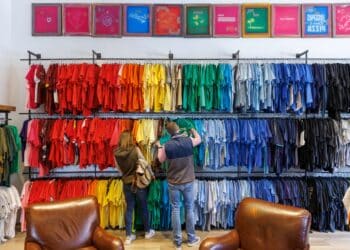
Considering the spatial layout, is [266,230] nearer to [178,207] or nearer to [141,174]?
[178,207]

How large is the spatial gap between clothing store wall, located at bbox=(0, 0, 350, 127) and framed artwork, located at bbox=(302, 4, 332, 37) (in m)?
0.13

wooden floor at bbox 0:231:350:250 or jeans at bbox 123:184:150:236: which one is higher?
jeans at bbox 123:184:150:236

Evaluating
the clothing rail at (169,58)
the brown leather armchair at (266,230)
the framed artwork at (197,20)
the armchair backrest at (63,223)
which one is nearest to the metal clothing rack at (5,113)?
the clothing rail at (169,58)

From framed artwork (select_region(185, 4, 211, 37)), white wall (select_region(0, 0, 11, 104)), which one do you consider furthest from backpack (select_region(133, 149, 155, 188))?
white wall (select_region(0, 0, 11, 104))

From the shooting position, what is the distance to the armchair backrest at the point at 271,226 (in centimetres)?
261

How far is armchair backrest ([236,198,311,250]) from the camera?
2.61 meters

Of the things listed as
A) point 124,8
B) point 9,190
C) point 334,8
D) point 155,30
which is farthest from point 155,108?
point 334,8

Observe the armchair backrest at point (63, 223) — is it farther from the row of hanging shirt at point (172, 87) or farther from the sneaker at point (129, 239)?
the row of hanging shirt at point (172, 87)

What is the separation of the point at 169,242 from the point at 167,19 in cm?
354

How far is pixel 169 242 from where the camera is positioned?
4.24 metres

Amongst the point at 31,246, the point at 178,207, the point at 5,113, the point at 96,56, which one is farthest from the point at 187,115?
the point at 31,246

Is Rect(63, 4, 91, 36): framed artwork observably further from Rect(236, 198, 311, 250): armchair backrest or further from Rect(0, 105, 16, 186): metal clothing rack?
Rect(236, 198, 311, 250): armchair backrest

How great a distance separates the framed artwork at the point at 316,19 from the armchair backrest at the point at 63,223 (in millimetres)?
4460

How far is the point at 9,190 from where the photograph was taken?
425 cm
